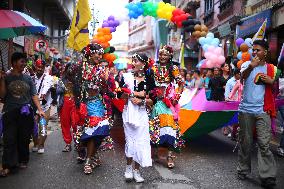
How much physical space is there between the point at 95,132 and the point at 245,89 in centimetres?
224

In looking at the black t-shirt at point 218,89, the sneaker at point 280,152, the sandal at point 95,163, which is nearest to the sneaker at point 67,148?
the sandal at point 95,163

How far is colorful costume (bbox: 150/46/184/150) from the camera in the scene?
20.8 ft

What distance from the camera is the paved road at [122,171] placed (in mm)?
5229

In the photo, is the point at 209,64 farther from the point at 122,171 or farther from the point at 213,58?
the point at 122,171

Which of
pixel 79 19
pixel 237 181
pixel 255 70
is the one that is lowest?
pixel 237 181

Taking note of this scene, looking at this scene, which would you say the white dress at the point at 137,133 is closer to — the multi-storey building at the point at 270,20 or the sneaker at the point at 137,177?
the sneaker at the point at 137,177

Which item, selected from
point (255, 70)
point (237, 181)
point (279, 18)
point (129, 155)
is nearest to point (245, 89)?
point (255, 70)

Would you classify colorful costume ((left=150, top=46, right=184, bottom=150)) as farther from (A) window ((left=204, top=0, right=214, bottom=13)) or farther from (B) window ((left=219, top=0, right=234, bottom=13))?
(A) window ((left=204, top=0, right=214, bottom=13))

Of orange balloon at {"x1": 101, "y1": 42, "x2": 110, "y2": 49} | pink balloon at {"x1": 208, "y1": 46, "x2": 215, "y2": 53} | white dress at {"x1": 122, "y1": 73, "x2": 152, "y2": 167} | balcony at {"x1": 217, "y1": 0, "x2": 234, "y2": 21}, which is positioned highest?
balcony at {"x1": 217, "y1": 0, "x2": 234, "y2": 21}

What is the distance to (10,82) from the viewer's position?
224 inches

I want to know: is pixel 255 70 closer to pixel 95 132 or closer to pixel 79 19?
pixel 95 132

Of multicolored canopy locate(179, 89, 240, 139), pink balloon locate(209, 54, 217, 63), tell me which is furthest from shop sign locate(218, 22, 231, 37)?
multicolored canopy locate(179, 89, 240, 139)

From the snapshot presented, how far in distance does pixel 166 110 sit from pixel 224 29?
47.8 feet

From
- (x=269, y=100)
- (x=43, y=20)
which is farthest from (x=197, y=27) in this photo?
(x=43, y=20)
